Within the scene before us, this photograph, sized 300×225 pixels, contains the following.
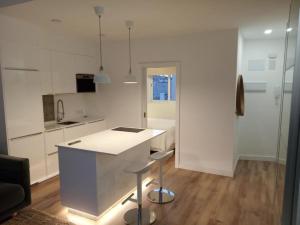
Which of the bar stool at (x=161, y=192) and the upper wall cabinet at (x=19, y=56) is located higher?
the upper wall cabinet at (x=19, y=56)

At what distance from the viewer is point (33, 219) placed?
273cm

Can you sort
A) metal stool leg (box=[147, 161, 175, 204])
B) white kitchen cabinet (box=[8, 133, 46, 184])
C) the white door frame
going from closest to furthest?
metal stool leg (box=[147, 161, 175, 204])
white kitchen cabinet (box=[8, 133, 46, 184])
the white door frame

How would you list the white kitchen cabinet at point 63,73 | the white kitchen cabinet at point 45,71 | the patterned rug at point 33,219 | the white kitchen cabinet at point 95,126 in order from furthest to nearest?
the white kitchen cabinet at point 95,126, the white kitchen cabinet at point 63,73, the white kitchen cabinet at point 45,71, the patterned rug at point 33,219

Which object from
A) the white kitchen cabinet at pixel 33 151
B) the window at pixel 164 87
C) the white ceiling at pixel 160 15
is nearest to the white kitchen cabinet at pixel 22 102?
the white kitchen cabinet at pixel 33 151

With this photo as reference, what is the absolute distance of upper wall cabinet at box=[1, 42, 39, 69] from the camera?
3.17 m

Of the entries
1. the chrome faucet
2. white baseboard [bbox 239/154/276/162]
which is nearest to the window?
white baseboard [bbox 239/154/276/162]

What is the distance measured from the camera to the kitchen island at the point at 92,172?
261 cm

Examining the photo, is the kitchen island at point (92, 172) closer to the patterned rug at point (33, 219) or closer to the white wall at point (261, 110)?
the patterned rug at point (33, 219)

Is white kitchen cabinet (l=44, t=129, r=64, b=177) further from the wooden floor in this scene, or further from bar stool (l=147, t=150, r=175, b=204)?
bar stool (l=147, t=150, r=175, b=204)

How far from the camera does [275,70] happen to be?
4.55 metres

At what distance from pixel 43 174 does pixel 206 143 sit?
9.69 ft

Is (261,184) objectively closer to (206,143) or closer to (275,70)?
(206,143)

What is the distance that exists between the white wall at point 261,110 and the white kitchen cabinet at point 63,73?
3.57 m

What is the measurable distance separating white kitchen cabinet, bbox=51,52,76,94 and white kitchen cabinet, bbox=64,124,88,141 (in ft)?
2.33
